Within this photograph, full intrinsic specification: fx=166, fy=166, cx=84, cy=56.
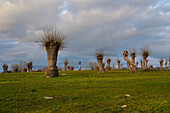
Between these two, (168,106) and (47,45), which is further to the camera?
(47,45)

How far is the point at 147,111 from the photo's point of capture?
8.41 meters

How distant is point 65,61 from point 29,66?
18756mm

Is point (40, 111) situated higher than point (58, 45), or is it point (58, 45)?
point (58, 45)

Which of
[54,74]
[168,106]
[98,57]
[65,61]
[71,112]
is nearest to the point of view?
[71,112]

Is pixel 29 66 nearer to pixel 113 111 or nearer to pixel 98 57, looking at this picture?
pixel 98 57

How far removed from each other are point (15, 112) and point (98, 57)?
49.5 m

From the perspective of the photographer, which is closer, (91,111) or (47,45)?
(91,111)

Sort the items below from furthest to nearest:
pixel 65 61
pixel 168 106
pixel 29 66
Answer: pixel 65 61 < pixel 29 66 < pixel 168 106

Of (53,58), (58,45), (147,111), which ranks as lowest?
(147,111)

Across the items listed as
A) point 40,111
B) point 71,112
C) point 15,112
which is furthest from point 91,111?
point 15,112

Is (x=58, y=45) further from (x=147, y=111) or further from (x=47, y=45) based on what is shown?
(x=147, y=111)

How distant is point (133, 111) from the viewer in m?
8.38

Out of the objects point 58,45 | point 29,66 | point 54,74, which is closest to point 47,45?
point 58,45

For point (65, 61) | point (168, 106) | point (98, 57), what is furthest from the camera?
point (65, 61)
